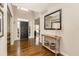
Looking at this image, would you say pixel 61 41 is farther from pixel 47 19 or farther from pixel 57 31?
pixel 47 19

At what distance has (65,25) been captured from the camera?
186cm

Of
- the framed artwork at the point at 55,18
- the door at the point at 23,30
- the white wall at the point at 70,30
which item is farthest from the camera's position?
the door at the point at 23,30

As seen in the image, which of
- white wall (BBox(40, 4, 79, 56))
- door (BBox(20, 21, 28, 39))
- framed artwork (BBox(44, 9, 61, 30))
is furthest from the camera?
door (BBox(20, 21, 28, 39))

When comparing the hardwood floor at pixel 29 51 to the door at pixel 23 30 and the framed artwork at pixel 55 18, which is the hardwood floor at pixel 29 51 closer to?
the framed artwork at pixel 55 18

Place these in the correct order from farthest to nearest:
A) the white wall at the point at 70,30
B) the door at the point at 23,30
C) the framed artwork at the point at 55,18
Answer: the door at the point at 23,30, the framed artwork at the point at 55,18, the white wall at the point at 70,30

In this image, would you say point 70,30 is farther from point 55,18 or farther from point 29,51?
point 29,51

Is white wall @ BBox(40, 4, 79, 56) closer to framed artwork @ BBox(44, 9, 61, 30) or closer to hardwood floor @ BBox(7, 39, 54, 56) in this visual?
framed artwork @ BBox(44, 9, 61, 30)

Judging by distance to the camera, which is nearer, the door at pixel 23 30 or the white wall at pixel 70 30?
the white wall at pixel 70 30

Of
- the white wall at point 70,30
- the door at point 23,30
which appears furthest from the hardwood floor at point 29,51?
the door at point 23,30

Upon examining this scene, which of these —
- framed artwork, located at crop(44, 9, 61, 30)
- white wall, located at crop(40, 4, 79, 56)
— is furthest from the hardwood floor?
framed artwork, located at crop(44, 9, 61, 30)

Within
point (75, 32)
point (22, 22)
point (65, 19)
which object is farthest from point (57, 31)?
point (22, 22)

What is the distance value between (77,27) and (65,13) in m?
0.46

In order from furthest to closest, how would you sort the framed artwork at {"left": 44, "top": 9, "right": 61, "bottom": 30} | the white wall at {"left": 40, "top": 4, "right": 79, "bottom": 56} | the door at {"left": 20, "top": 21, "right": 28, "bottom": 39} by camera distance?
the door at {"left": 20, "top": 21, "right": 28, "bottom": 39}
the framed artwork at {"left": 44, "top": 9, "right": 61, "bottom": 30}
the white wall at {"left": 40, "top": 4, "right": 79, "bottom": 56}

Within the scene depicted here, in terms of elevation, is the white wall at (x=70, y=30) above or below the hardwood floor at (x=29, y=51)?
above
